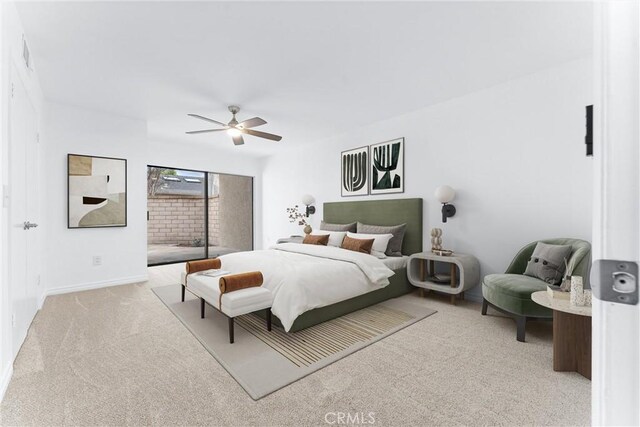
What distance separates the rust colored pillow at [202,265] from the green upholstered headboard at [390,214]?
2.44 meters

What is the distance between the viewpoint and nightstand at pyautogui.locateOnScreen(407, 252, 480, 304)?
344 centimetres

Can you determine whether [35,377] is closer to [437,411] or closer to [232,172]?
[437,411]

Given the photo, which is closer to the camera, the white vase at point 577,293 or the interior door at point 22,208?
the white vase at point 577,293

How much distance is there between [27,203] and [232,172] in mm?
4455

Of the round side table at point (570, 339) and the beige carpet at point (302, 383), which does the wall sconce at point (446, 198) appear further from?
the round side table at point (570, 339)

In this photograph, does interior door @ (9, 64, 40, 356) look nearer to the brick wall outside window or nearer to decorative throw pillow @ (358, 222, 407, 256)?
the brick wall outside window

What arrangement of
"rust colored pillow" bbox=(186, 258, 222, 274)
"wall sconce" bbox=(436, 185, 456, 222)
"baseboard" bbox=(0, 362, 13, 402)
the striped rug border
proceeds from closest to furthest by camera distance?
"baseboard" bbox=(0, 362, 13, 402) → the striped rug border → "rust colored pillow" bbox=(186, 258, 222, 274) → "wall sconce" bbox=(436, 185, 456, 222)

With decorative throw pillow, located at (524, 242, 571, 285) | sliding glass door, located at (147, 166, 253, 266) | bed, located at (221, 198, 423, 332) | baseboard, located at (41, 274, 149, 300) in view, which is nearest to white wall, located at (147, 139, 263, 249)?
sliding glass door, located at (147, 166, 253, 266)

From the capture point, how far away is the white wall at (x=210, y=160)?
5953 mm

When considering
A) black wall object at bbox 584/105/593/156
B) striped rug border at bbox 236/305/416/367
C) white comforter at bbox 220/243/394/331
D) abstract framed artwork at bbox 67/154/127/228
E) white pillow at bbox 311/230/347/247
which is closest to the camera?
black wall object at bbox 584/105/593/156

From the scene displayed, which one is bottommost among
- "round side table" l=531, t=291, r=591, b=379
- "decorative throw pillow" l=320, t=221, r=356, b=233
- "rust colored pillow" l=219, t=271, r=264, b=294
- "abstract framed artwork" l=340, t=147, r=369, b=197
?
"round side table" l=531, t=291, r=591, b=379

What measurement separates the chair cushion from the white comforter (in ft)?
3.58

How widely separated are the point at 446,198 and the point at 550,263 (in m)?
1.32

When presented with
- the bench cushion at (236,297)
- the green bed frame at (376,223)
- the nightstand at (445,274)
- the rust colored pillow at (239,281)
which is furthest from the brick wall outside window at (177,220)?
the nightstand at (445,274)
